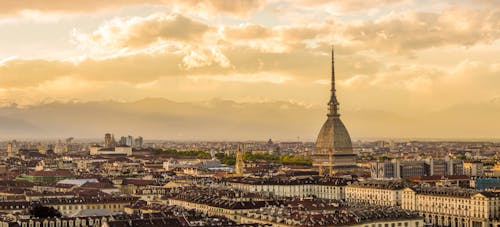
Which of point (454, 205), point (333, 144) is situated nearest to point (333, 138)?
point (333, 144)

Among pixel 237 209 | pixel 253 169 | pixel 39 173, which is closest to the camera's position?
pixel 237 209

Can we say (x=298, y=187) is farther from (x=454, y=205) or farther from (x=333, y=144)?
(x=333, y=144)

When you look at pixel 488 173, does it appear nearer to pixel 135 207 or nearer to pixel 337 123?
pixel 337 123

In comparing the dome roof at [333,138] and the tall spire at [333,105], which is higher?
the tall spire at [333,105]

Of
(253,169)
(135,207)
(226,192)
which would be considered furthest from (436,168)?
(135,207)

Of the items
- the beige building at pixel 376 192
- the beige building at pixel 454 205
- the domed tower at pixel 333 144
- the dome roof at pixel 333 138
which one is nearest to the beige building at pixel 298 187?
the beige building at pixel 376 192

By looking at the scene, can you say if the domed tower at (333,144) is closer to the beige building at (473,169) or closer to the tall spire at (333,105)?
the tall spire at (333,105)
